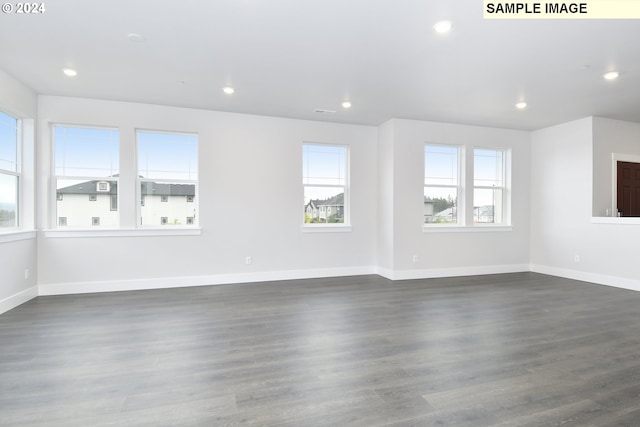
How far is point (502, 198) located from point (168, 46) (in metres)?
6.21

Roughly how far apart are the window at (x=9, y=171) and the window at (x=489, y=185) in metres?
7.12

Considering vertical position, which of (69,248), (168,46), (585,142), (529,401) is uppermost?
(168,46)

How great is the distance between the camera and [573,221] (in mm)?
5891

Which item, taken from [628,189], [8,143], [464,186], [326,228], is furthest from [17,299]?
[628,189]

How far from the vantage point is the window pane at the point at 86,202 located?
4836 mm

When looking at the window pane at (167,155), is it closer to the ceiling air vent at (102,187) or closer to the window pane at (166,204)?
the window pane at (166,204)

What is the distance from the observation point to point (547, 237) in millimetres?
6379

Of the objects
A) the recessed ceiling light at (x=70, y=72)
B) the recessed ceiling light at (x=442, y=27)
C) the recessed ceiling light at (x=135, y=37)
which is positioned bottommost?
the recessed ceiling light at (x=442, y=27)

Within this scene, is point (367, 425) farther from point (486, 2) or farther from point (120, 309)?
point (120, 309)

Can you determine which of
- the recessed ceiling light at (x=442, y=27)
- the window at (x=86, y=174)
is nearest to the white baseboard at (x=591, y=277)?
the recessed ceiling light at (x=442, y=27)

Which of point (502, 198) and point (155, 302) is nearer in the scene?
point (155, 302)

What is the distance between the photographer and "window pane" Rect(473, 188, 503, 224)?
644 cm

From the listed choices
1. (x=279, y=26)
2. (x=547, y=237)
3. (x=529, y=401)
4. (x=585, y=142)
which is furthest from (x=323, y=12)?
(x=547, y=237)

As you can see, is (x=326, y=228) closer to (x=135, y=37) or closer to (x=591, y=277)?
(x=135, y=37)
